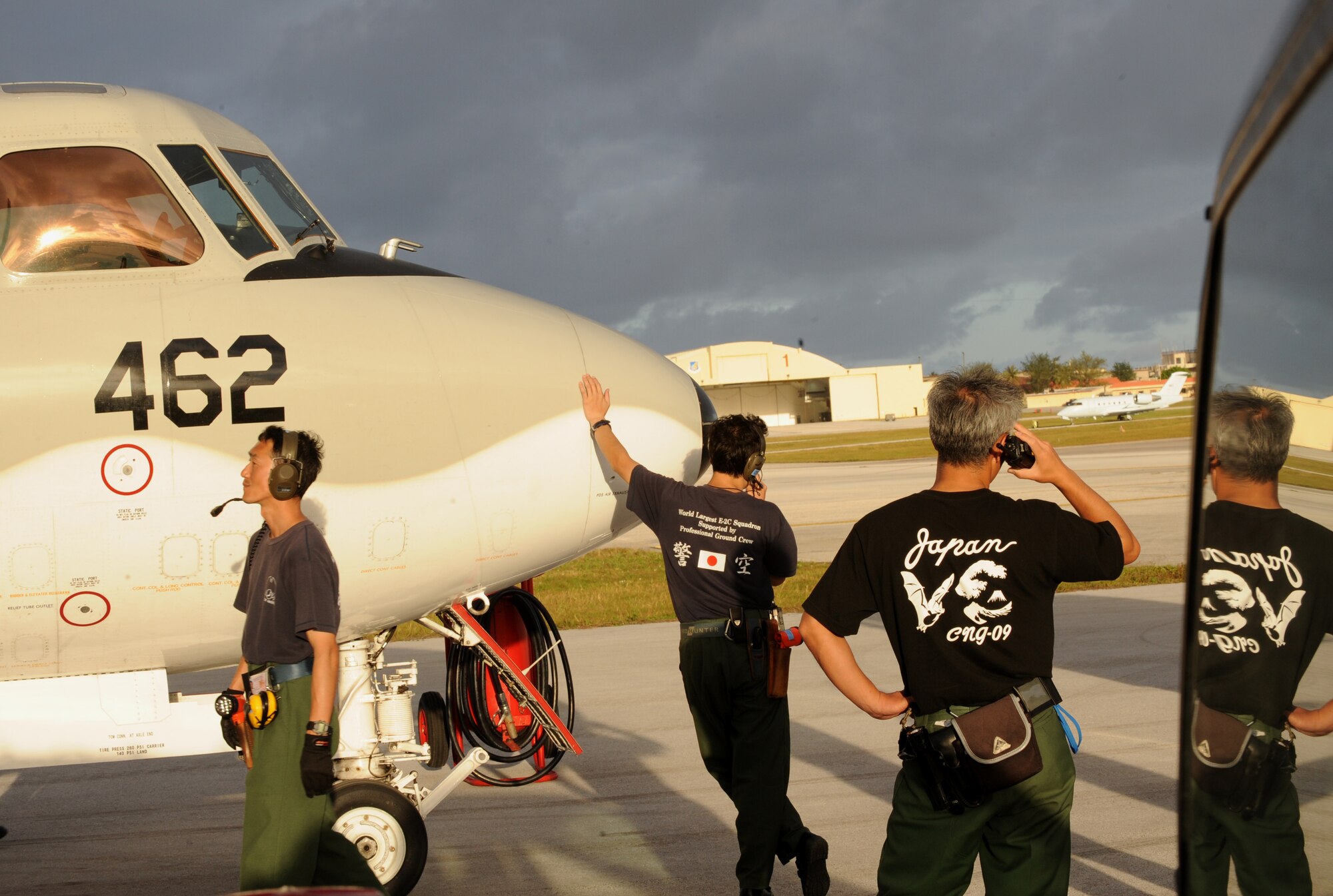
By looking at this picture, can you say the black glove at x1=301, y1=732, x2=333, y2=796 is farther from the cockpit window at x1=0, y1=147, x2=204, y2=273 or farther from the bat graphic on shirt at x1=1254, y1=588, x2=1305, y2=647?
the bat graphic on shirt at x1=1254, y1=588, x2=1305, y2=647

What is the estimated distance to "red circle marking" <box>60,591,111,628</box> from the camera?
15.0 feet

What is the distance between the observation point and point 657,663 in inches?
437

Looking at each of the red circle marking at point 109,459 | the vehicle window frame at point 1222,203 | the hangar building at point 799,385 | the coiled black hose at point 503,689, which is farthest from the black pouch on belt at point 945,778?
the hangar building at point 799,385

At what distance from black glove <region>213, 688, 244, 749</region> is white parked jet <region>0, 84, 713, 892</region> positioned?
442 mm

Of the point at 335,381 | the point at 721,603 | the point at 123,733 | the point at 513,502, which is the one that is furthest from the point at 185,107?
the point at 721,603

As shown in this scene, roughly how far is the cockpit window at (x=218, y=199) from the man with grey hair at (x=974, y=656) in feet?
10.5

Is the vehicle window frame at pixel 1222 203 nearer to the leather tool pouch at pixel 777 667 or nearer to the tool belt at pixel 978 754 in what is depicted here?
the tool belt at pixel 978 754

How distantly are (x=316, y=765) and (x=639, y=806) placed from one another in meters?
3.10

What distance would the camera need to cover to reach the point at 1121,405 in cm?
7275

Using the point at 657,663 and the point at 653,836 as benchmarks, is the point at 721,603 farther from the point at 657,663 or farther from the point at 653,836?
the point at 657,663

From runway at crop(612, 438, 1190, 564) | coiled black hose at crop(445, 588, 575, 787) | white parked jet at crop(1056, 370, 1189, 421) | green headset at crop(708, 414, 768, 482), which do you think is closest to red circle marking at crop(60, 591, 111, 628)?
coiled black hose at crop(445, 588, 575, 787)

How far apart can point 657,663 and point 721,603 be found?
20.1 ft

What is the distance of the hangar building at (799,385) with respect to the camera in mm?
99312

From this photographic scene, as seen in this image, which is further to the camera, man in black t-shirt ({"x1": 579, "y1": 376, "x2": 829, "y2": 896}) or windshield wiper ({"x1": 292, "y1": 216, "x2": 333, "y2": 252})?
windshield wiper ({"x1": 292, "y1": 216, "x2": 333, "y2": 252})
